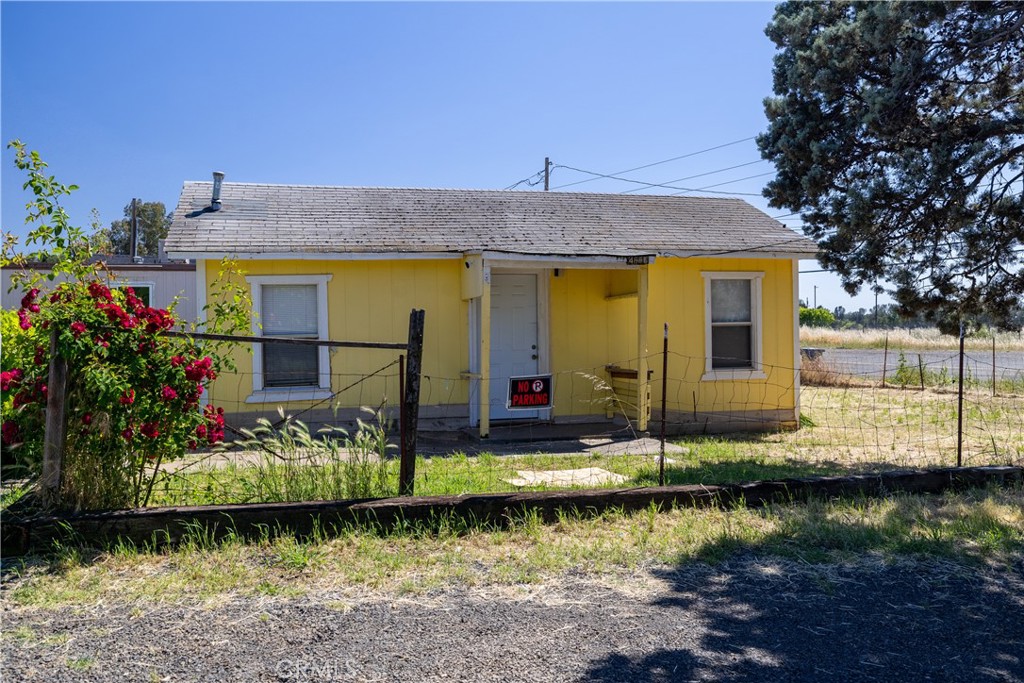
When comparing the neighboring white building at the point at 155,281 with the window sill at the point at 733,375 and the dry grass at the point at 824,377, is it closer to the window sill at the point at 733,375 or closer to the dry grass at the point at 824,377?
the window sill at the point at 733,375

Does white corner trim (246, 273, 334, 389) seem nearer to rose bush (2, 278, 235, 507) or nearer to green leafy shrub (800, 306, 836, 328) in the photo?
rose bush (2, 278, 235, 507)

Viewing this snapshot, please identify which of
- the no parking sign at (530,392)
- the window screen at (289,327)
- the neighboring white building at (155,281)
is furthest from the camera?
the neighboring white building at (155,281)

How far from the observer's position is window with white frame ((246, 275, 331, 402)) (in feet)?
35.8

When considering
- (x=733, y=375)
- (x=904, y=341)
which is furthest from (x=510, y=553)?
(x=904, y=341)

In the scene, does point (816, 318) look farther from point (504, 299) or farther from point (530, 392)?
point (530, 392)

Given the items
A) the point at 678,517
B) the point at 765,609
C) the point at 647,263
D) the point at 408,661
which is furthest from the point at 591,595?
the point at 647,263

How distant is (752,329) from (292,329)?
23.4 feet

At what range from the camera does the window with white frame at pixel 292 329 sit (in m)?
10.9

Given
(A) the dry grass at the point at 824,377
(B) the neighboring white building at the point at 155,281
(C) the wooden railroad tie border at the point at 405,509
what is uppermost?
(B) the neighboring white building at the point at 155,281

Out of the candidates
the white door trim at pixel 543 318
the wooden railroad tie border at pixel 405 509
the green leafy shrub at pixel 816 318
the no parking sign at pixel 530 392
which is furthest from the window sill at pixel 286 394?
the green leafy shrub at pixel 816 318

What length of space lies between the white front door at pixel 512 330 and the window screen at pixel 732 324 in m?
2.88

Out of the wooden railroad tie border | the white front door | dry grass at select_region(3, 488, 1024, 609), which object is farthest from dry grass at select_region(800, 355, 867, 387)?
dry grass at select_region(3, 488, 1024, 609)

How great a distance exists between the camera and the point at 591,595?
471cm

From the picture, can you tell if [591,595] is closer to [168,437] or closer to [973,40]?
[168,437]
